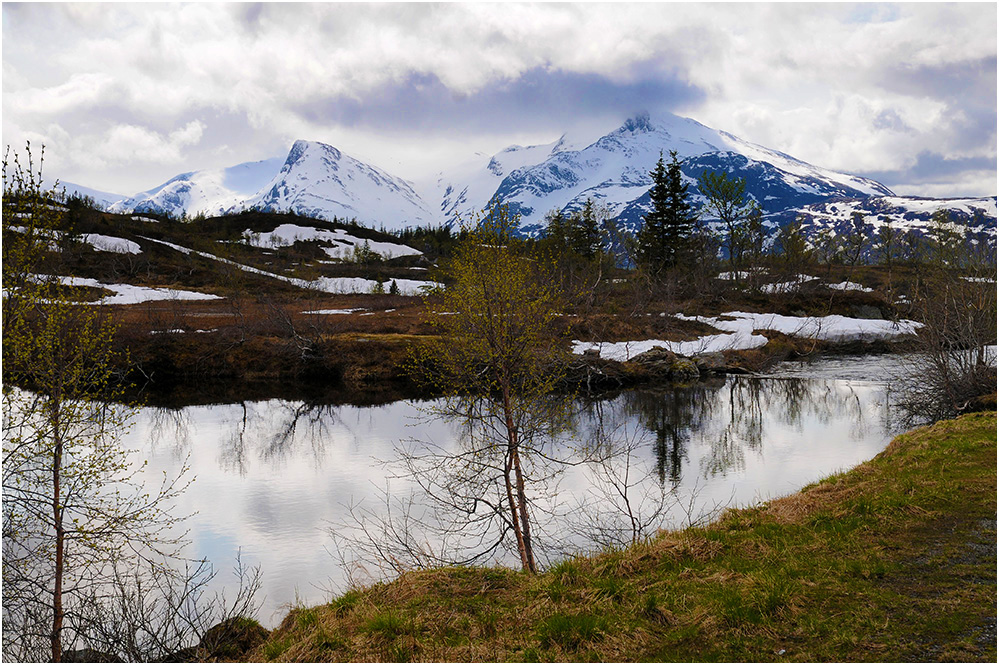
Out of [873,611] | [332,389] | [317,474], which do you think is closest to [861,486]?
[873,611]

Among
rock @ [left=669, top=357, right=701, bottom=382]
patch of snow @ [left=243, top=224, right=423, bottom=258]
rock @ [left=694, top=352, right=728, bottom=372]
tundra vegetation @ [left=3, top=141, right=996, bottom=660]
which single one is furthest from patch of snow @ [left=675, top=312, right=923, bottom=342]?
patch of snow @ [left=243, top=224, right=423, bottom=258]

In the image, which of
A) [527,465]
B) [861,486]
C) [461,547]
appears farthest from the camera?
[527,465]

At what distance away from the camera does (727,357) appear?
41.1 metres

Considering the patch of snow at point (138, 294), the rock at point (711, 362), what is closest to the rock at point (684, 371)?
the rock at point (711, 362)

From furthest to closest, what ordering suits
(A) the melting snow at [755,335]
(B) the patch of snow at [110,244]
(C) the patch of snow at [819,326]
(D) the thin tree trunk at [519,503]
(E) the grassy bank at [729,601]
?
1. (B) the patch of snow at [110,244]
2. (C) the patch of snow at [819,326]
3. (A) the melting snow at [755,335]
4. (D) the thin tree trunk at [519,503]
5. (E) the grassy bank at [729,601]

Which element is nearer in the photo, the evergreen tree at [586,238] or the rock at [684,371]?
the rock at [684,371]

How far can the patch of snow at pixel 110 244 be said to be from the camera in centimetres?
8500

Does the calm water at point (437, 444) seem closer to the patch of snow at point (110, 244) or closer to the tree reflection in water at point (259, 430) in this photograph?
the tree reflection in water at point (259, 430)

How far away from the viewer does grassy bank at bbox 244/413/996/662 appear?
6699 mm

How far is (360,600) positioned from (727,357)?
117ft

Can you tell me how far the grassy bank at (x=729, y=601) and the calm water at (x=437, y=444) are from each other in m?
3.35

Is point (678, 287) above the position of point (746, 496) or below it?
above

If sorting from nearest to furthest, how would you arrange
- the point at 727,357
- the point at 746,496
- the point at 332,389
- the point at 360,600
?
the point at 360,600 < the point at 746,496 < the point at 332,389 < the point at 727,357

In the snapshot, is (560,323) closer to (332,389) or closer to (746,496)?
(332,389)
